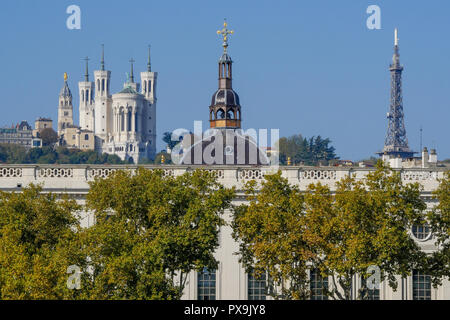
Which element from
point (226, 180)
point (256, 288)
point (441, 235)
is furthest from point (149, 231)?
point (441, 235)

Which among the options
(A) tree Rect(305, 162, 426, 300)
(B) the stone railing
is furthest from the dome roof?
(A) tree Rect(305, 162, 426, 300)

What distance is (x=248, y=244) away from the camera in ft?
180

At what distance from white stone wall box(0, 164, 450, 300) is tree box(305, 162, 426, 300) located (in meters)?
7.61

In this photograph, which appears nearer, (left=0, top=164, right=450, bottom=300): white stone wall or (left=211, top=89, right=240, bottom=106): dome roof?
(left=0, top=164, right=450, bottom=300): white stone wall

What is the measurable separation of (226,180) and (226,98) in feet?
122

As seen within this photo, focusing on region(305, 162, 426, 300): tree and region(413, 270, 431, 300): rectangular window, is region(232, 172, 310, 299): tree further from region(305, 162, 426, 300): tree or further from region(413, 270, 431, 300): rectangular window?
region(413, 270, 431, 300): rectangular window

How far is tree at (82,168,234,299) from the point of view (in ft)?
154

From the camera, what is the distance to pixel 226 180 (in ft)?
195

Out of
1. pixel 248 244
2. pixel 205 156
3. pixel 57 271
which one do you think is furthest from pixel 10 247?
pixel 205 156

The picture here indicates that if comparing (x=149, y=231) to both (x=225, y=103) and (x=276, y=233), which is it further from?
(x=225, y=103)
